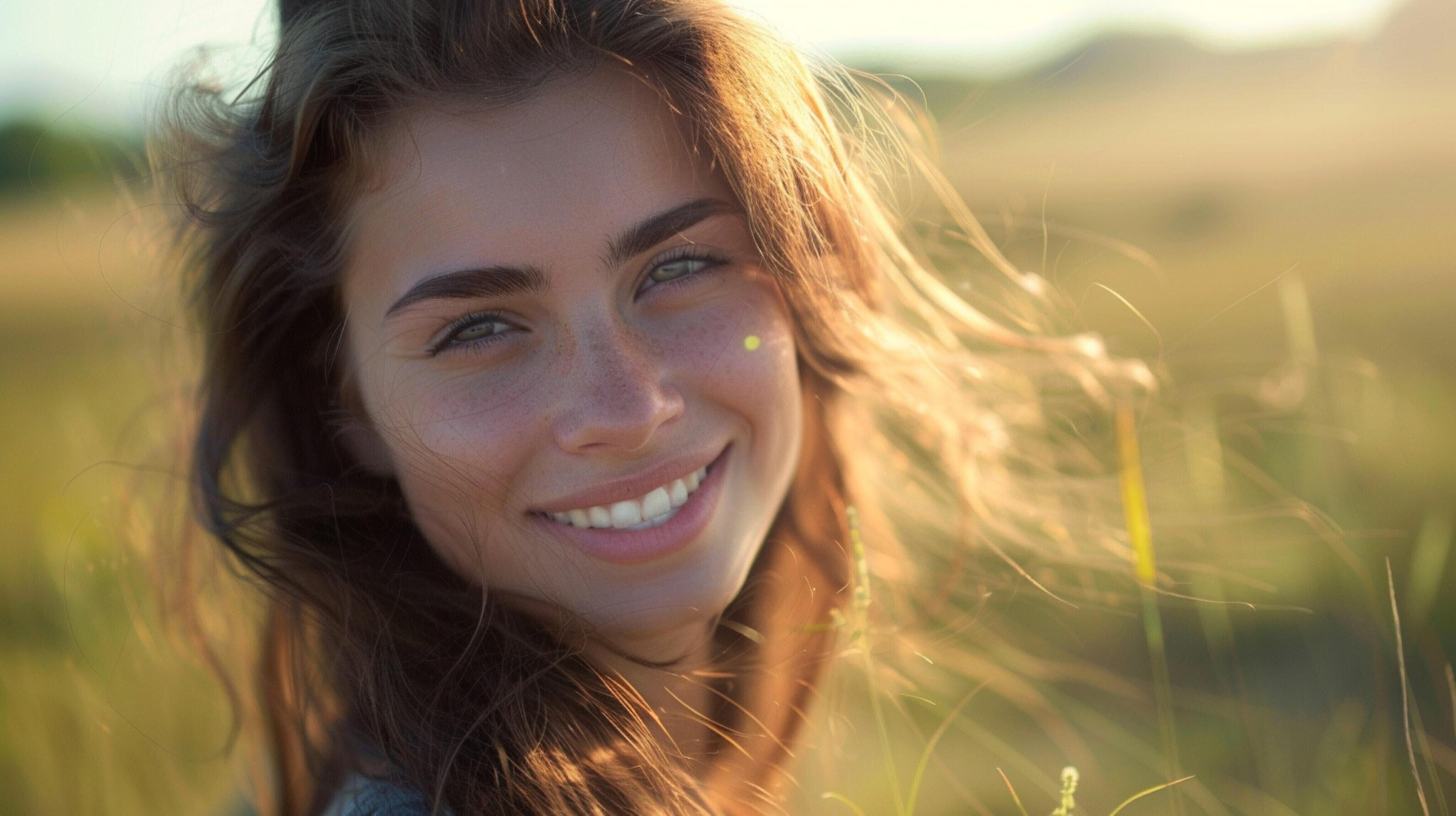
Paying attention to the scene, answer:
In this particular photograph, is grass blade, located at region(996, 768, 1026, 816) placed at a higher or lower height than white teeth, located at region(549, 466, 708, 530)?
lower

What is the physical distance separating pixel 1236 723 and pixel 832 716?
5.71 ft

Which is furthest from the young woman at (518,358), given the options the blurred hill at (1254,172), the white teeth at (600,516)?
the blurred hill at (1254,172)

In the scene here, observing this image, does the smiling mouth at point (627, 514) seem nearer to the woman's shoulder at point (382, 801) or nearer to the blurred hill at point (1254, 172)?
the woman's shoulder at point (382, 801)

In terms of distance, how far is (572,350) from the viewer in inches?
64.6

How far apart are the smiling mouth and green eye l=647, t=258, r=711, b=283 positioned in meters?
0.34

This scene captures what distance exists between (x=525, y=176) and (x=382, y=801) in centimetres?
95

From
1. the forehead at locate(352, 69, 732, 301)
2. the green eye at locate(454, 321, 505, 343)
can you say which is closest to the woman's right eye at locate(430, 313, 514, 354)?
the green eye at locate(454, 321, 505, 343)

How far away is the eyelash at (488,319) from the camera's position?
5.52 feet

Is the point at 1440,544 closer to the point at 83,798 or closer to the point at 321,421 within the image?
the point at 321,421

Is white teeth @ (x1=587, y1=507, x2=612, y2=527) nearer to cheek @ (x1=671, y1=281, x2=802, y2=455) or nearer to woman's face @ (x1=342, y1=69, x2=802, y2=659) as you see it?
woman's face @ (x1=342, y1=69, x2=802, y2=659)

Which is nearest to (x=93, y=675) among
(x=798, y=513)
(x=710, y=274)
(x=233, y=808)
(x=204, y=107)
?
(x=233, y=808)

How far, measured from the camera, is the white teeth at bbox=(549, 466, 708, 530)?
5.68 ft

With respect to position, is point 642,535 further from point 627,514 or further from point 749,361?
point 749,361

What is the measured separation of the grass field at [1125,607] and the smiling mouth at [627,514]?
1.81 feet
